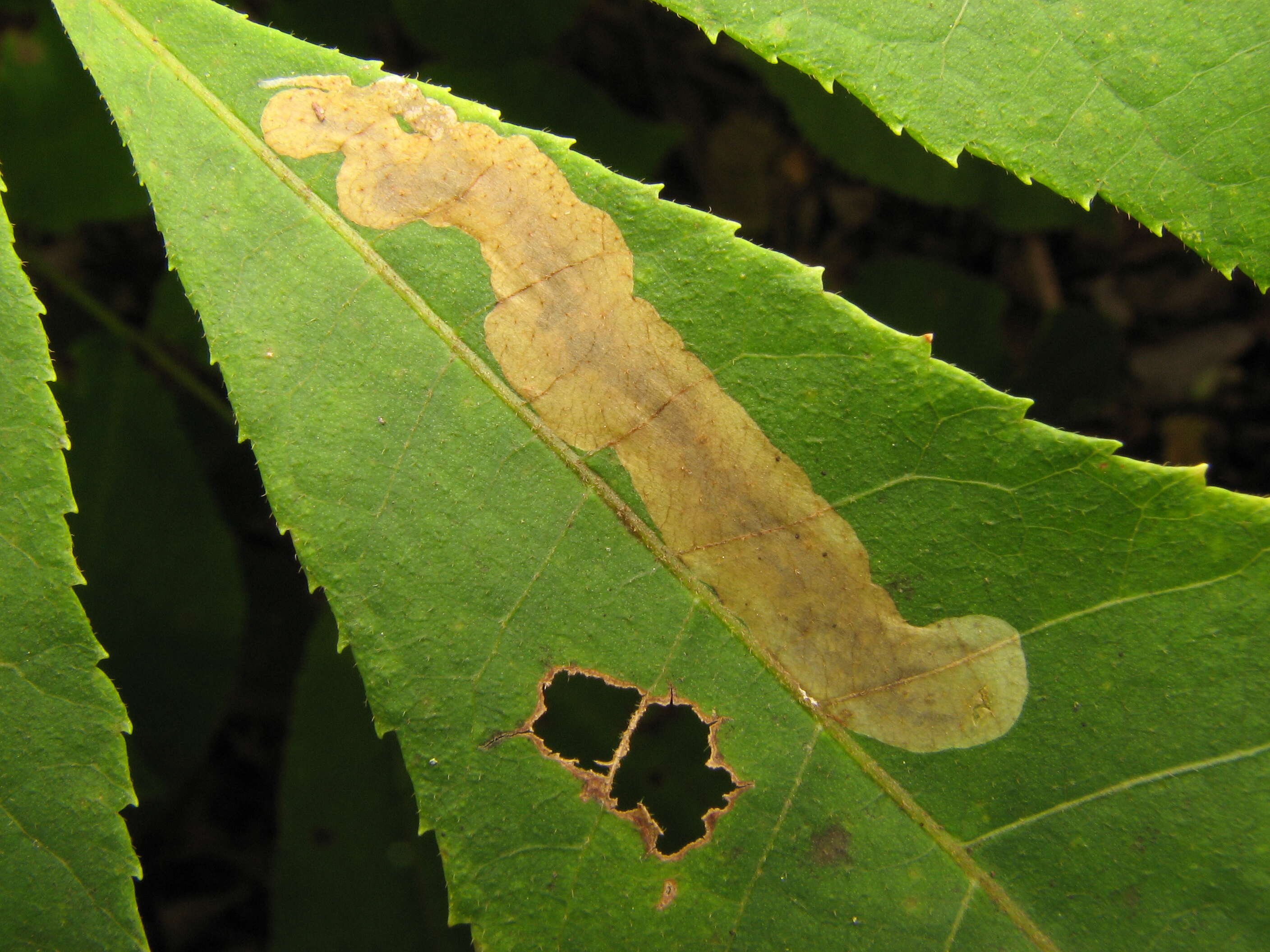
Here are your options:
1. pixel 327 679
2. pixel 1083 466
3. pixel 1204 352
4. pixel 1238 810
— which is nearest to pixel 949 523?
pixel 1083 466

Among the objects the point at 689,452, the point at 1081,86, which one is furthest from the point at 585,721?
the point at 1081,86

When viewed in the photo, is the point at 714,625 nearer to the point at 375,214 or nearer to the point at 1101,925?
the point at 1101,925

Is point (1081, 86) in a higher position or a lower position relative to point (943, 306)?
lower

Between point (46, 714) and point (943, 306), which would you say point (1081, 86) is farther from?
point (46, 714)

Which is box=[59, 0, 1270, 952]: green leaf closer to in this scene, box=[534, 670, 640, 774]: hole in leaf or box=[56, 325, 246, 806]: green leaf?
box=[534, 670, 640, 774]: hole in leaf

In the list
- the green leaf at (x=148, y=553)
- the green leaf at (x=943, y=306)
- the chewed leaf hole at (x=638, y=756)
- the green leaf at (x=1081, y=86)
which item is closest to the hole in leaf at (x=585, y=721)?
the chewed leaf hole at (x=638, y=756)
